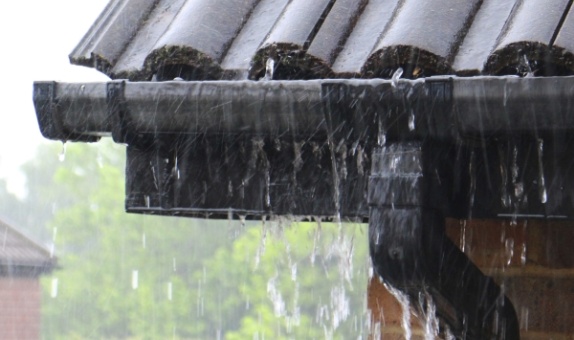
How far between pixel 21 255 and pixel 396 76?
21.9 meters

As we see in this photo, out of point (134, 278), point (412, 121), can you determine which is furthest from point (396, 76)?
point (134, 278)

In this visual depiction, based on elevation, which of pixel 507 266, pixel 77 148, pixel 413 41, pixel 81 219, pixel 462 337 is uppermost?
pixel 77 148

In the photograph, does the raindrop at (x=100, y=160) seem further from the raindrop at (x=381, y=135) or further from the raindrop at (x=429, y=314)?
the raindrop at (x=381, y=135)

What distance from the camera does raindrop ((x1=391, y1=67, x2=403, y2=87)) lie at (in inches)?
84.7

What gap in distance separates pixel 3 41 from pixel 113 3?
7500 cm

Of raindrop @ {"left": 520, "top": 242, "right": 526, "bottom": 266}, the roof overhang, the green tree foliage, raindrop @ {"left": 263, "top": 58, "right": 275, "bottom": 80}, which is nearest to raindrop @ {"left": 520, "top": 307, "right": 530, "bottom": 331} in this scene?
raindrop @ {"left": 520, "top": 242, "right": 526, "bottom": 266}

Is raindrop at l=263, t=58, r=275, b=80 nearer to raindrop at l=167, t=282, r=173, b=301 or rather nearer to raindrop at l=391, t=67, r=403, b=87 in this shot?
raindrop at l=391, t=67, r=403, b=87

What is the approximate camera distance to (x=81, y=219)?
167ft

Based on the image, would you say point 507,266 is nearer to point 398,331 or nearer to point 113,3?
point 398,331

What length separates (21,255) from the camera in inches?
911

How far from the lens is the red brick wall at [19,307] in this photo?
24.8m

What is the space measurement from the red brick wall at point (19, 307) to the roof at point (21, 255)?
0.48 m

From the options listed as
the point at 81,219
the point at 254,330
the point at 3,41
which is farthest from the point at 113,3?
the point at 3,41

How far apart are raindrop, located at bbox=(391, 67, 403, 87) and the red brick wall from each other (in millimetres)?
22276
